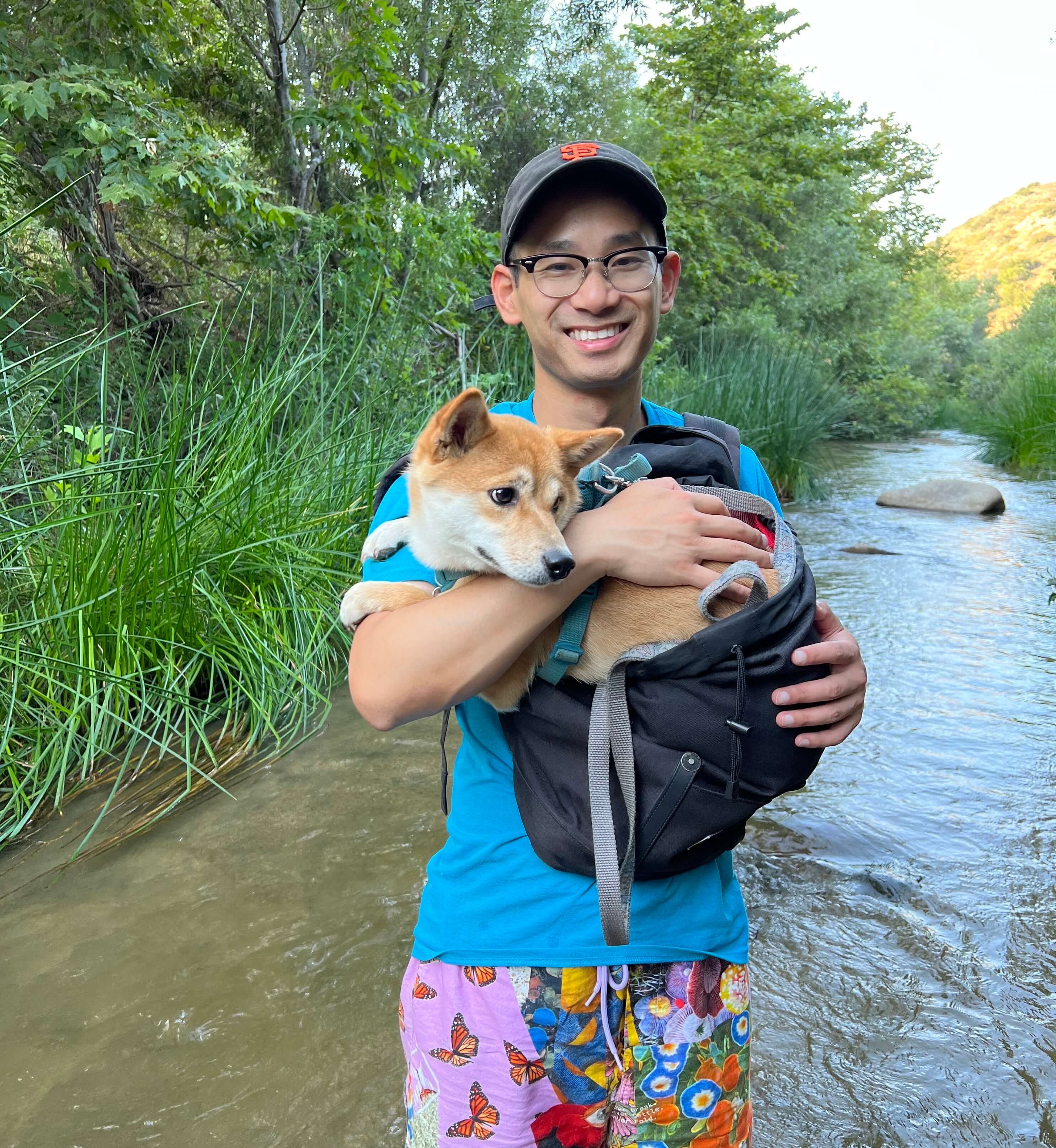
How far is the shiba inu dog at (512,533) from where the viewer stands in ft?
4.95

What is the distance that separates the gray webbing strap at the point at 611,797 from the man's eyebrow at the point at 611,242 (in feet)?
3.05

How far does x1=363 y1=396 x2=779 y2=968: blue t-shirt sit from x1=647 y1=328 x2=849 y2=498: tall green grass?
8.07 metres

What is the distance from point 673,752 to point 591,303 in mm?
930

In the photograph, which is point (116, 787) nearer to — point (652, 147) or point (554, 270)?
point (554, 270)

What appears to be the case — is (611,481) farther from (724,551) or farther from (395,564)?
(395,564)

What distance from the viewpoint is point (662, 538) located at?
4.78ft

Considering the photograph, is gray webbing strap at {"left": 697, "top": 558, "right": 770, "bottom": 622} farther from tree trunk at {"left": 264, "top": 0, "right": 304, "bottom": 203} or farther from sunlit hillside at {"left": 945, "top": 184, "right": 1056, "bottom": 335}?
sunlit hillside at {"left": 945, "top": 184, "right": 1056, "bottom": 335}

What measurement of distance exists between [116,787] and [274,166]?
8.27 meters

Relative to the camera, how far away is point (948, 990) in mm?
2723

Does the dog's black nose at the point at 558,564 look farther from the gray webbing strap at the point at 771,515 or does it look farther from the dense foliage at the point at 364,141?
the dense foliage at the point at 364,141

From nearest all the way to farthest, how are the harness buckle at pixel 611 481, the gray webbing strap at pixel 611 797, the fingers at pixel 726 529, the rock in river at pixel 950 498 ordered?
1. the gray webbing strap at pixel 611 797
2. the fingers at pixel 726 529
3. the harness buckle at pixel 611 481
4. the rock in river at pixel 950 498

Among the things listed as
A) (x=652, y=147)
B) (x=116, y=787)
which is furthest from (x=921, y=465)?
(x=116, y=787)

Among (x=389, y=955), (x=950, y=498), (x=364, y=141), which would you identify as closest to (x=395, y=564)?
(x=389, y=955)

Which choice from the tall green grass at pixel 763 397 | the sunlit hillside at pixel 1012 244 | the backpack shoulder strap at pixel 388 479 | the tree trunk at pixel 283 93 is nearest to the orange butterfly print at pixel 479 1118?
the backpack shoulder strap at pixel 388 479
